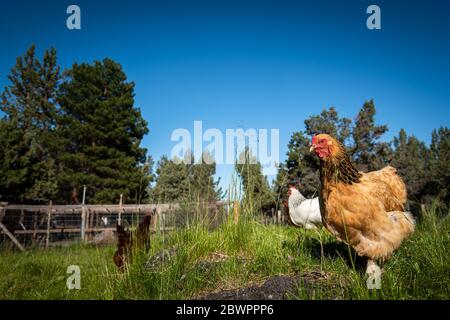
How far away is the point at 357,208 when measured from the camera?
288 centimetres

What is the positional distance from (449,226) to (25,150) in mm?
24800

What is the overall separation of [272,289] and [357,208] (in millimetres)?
1280

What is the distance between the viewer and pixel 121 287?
2777mm

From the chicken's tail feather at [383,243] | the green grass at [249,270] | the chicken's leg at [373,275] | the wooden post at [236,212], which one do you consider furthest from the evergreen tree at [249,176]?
the chicken's leg at [373,275]

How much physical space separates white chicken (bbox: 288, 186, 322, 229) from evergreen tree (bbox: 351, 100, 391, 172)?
1838 cm

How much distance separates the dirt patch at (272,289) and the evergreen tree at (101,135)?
810 inches

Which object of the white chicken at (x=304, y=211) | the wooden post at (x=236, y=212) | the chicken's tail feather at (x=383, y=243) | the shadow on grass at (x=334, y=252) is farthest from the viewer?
the white chicken at (x=304, y=211)

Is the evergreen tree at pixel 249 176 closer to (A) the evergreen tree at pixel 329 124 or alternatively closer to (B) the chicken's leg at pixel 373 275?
(B) the chicken's leg at pixel 373 275

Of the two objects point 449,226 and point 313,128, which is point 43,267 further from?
point 313,128

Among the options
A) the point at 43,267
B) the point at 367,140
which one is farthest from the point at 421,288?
the point at 367,140

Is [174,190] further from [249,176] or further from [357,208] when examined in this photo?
[357,208]

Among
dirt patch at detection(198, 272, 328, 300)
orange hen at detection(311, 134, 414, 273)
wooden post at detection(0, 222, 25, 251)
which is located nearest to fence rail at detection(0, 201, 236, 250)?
wooden post at detection(0, 222, 25, 251)

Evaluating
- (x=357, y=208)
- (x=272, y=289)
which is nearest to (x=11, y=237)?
(x=272, y=289)

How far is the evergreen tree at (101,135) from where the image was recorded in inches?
931
